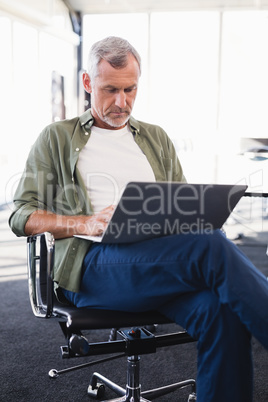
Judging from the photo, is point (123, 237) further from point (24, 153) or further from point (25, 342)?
point (24, 153)

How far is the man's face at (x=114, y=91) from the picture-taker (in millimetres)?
1542

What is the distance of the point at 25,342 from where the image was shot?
2.22 metres

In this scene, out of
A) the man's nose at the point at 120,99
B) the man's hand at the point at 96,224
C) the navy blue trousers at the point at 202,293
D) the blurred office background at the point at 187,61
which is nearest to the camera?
the navy blue trousers at the point at 202,293

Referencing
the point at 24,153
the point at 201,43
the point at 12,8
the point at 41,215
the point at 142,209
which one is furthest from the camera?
the point at 201,43

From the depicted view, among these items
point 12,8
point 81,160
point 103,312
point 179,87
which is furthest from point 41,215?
point 179,87

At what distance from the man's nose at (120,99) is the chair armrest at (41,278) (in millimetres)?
548

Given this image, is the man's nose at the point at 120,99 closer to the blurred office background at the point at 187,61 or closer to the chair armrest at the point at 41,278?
the chair armrest at the point at 41,278

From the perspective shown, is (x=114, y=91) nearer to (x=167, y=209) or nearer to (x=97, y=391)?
(x=167, y=209)

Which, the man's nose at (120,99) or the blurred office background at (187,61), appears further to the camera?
the blurred office background at (187,61)

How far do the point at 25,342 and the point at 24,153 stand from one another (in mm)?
4403

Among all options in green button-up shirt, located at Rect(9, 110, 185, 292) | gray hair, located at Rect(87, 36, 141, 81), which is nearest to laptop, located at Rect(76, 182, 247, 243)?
green button-up shirt, located at Rect(9, 110, 185, 292)

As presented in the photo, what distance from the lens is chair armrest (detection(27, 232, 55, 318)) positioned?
125 centimetres

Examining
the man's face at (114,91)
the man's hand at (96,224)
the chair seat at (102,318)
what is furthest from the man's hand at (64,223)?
the man's face at (114,91)

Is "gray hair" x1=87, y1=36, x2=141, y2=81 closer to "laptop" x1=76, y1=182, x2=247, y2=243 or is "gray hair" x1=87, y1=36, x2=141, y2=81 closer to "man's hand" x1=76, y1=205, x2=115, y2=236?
"man's hand" x1=76, y1=205, x2=115, y2=236
